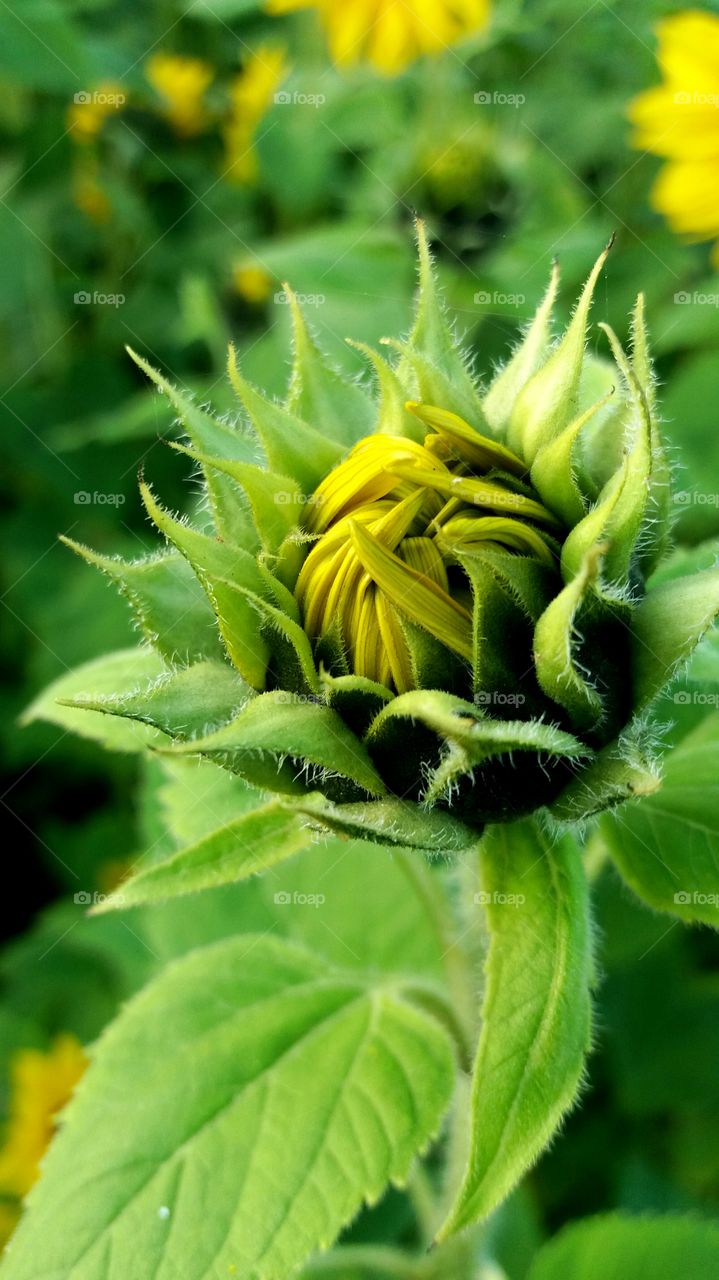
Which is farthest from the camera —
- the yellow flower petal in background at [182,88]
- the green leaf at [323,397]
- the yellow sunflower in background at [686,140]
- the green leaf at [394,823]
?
the yellow flower petal in background at [182,88]

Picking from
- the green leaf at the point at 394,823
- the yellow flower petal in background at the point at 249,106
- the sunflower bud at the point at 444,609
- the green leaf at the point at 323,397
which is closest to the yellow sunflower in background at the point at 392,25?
the yellow flower petal in background at the point at 249,106

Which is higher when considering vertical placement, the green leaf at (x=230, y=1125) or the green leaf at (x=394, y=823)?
the green leaf at (x=394, y=823)

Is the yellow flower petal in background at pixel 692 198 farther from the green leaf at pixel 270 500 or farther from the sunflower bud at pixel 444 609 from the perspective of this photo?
the green leaf at pixel 270 500

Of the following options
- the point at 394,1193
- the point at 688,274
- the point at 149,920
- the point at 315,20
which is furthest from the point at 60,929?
the point at 315,20

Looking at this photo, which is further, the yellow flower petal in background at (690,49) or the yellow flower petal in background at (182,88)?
the yellow flower petal in background at (182,88)

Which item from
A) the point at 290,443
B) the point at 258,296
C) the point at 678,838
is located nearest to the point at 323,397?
the point at 290,443

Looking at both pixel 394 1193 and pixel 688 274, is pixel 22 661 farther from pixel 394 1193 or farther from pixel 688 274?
pixel 688 274

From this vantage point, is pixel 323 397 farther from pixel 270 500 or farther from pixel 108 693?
pixel 108 693
